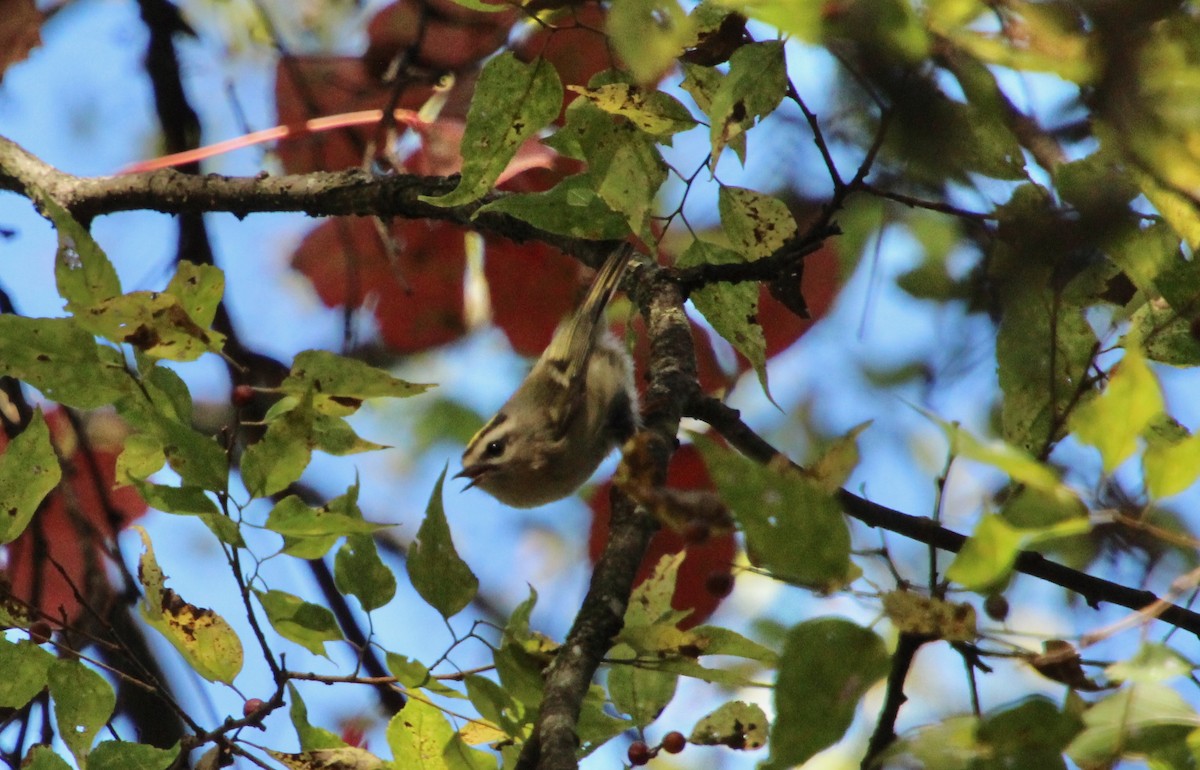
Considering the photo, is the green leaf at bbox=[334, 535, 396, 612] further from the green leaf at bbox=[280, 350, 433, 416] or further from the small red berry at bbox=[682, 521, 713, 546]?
the small red berry at bbox=[682, 521, 713, 546]

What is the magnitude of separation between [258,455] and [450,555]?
1.06 ft

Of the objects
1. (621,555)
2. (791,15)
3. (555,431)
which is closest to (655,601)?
(621,555)

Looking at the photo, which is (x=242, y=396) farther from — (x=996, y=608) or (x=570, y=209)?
(x=996, y=608)

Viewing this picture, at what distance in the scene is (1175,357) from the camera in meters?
1.85

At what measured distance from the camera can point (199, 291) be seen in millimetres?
1581

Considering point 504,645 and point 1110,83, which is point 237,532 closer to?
point 504,645

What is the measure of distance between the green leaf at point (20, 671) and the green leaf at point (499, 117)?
97 cm

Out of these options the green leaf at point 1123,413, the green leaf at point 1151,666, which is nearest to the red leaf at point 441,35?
the green leaf at point 1123,413

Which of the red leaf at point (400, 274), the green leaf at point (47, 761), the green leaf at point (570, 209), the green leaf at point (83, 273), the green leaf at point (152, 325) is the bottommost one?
the green leaf at point (47, 761)

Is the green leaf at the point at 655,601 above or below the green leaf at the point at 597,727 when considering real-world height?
above

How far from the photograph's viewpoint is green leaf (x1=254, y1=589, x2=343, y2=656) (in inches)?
68.7

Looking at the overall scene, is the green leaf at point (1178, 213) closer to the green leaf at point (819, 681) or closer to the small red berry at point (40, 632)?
the green leaf at point (819, 681)

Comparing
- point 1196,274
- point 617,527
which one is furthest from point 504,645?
point 1196,274

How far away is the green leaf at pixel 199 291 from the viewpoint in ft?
5.16
